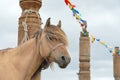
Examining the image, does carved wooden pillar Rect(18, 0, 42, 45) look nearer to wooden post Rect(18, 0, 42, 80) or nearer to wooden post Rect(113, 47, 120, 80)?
wooden post Rect(18, 0, 42, 80)

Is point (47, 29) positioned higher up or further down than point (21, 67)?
higher up

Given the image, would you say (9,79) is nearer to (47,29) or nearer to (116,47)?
(47,29)

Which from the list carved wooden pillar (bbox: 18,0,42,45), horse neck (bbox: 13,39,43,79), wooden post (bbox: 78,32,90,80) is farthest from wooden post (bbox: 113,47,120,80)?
horse neck (bbox: 13,39,43,79)

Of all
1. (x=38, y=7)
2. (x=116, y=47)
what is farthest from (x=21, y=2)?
(x=116, y=47)

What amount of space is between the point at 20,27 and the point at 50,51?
1714 mm

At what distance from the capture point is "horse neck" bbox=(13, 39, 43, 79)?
264 cm

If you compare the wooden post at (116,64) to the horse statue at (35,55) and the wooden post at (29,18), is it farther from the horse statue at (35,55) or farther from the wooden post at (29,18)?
the horse statue at (35,55)

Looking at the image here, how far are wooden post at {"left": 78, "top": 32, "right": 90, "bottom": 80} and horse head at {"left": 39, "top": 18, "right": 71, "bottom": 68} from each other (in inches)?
287

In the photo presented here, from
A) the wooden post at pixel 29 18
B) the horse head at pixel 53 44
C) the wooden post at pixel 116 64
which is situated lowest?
the wooden post at pixel 116 64

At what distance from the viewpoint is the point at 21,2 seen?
4.36 m

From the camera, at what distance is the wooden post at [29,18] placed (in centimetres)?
411

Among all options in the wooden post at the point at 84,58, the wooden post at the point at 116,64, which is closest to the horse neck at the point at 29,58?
the wooden post at the point at 84,58

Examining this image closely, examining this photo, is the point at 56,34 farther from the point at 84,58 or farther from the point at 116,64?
the point at 116,64

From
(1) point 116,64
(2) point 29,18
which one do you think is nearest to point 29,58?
(2) point 29,18
